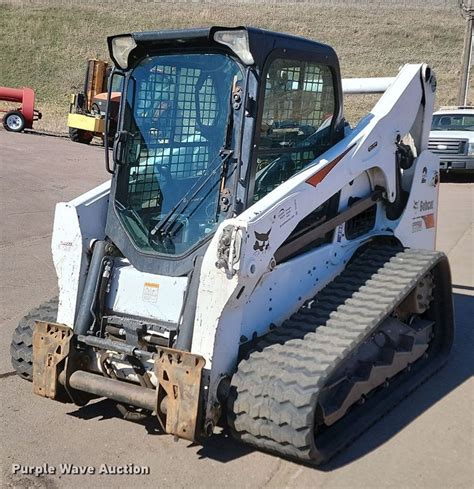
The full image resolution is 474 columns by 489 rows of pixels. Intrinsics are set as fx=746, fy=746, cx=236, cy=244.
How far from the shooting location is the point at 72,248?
187 inches

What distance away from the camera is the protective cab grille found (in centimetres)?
1730

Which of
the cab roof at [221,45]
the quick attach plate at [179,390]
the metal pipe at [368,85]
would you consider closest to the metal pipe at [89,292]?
the quick attach plate at [179,390]

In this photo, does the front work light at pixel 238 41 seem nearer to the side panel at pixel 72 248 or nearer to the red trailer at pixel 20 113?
the side panel at pixel 72 248

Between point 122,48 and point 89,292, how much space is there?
5.18 feet

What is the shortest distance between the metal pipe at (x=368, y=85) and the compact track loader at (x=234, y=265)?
2.98 ft

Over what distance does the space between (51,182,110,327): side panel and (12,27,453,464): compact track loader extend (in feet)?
0.03

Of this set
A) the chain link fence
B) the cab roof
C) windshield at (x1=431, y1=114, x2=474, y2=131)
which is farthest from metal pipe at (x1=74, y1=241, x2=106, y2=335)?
A: the chain link fence

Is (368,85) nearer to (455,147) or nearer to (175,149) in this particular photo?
(175,149)

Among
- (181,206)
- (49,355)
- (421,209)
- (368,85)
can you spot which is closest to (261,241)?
(181,206)

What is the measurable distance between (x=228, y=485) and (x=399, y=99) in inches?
128

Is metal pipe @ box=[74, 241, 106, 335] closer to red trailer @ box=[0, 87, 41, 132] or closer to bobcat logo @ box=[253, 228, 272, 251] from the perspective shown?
bobcat logo @ box=[253, 228, 272, 251]

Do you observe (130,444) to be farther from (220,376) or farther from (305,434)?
(305,434)

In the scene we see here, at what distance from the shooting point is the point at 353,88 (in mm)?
6520

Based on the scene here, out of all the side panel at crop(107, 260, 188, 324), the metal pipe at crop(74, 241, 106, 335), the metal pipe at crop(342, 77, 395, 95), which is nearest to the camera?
the side panel at crop(107, 260, 188, 324)
